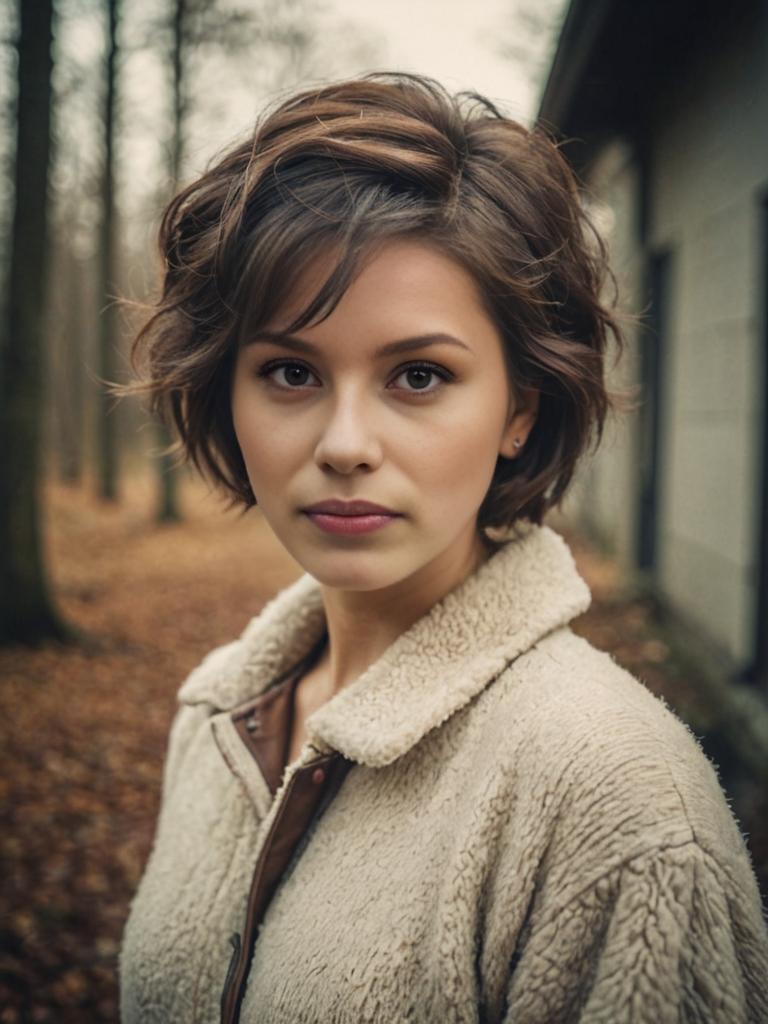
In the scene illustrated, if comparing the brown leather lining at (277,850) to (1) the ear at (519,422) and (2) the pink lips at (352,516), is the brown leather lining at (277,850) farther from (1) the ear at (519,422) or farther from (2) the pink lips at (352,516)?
(1) the ear at (519,422)

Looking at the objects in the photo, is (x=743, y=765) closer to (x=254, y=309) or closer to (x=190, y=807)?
(x=190, y=807)

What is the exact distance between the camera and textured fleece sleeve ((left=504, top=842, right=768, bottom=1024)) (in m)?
0.90

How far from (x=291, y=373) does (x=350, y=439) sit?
0.18 meters

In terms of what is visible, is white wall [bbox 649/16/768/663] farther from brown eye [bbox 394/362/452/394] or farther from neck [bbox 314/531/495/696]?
brown eye [bbox 394/362/452/394]

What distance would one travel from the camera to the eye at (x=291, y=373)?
1.28 m

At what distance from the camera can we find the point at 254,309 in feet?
4.23

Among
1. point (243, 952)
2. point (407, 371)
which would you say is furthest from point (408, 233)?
point (243, 952)

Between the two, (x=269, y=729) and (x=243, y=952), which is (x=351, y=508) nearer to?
(x=269, y=729)

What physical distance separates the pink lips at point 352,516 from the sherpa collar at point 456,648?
0.78 ft

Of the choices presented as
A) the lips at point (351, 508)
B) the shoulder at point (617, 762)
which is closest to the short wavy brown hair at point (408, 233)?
the lips at point (351, 508)

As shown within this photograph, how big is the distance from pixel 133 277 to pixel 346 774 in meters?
1.76

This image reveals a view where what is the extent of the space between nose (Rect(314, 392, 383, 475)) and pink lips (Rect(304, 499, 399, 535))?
54 mm

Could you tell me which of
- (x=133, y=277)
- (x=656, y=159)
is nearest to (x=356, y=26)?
(x=656, y=159)

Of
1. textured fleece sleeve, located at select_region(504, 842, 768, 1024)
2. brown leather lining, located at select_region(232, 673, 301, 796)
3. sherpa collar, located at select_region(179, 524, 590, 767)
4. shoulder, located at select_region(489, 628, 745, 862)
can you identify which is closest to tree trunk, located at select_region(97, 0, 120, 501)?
brown leather lining, located at select_region(232, 673, 301, 796)
